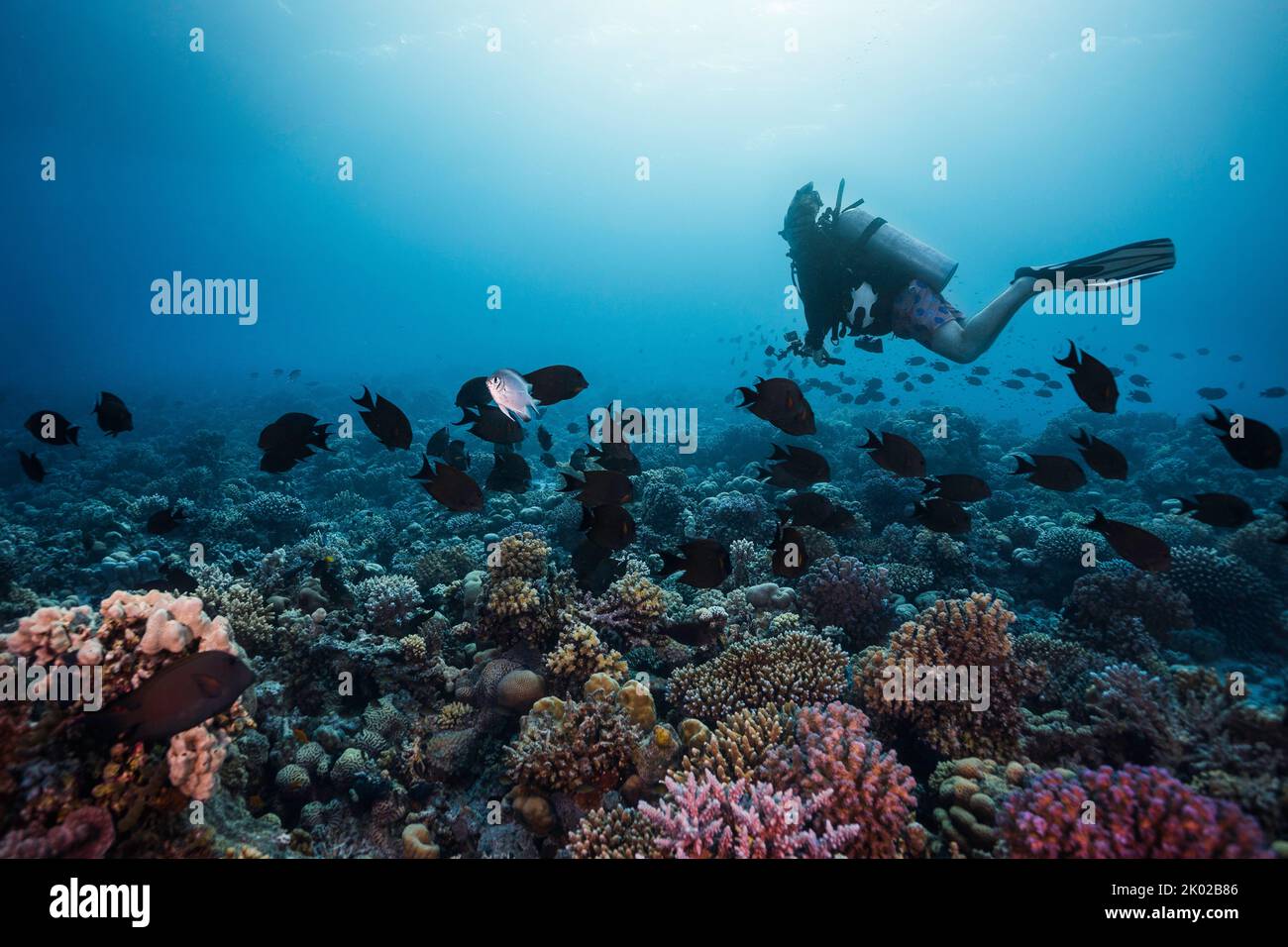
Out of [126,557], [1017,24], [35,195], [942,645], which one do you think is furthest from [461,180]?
[942,645]

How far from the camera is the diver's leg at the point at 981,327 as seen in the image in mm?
6984

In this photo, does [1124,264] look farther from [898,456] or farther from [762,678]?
[762,678]

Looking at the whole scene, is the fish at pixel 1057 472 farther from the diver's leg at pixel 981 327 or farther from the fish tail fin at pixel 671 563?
the fish tail fin at pixel 671 563

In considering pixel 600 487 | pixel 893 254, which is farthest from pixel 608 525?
pixel 893 254

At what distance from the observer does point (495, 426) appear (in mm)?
4469

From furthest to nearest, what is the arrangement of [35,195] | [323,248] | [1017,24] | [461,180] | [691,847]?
[323,248], [461,180], [35,195], [1017,24], [691,847]

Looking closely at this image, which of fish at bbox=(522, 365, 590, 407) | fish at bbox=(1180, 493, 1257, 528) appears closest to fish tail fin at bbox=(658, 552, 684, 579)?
fish at bbox=(522, 365, 590, 407)

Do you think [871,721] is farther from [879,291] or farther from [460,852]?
[879,291]

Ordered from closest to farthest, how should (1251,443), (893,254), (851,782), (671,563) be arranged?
(851,782)
(671,563)
(1251,443)
(893,254)

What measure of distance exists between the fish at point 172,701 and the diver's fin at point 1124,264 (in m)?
8.99

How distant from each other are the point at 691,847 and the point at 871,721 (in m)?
2.32

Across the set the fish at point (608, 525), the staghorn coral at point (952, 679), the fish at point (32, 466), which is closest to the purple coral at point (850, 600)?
the staghorn coral at point (952, 679)

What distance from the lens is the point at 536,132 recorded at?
6662 centimetres

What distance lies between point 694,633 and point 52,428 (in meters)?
6.90
